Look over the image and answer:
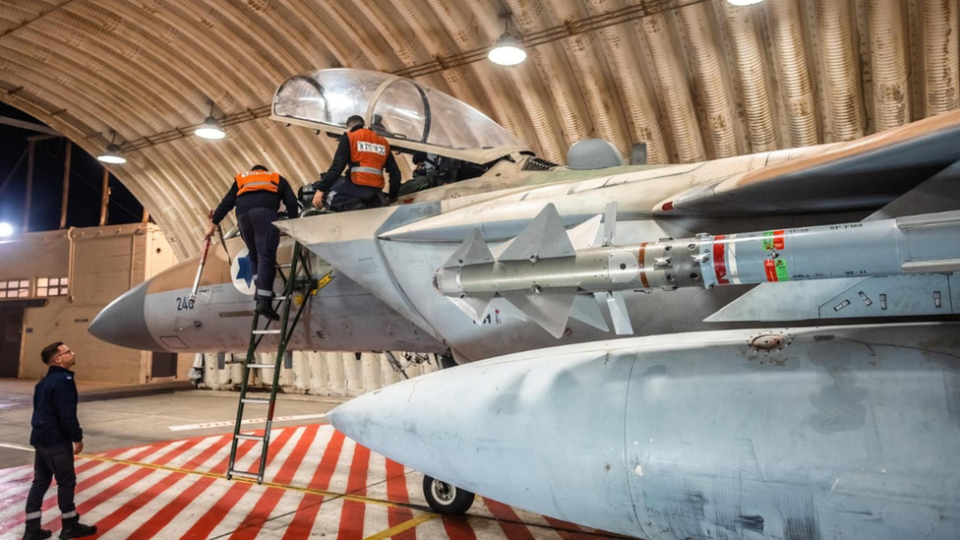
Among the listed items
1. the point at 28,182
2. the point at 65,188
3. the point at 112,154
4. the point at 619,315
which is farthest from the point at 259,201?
the point at 28,182

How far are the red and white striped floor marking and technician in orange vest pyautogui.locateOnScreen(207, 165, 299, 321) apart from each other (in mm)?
1721

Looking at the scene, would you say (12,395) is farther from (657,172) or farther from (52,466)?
(657,172)

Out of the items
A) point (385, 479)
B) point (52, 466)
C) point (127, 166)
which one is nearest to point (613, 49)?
point (385, 479)

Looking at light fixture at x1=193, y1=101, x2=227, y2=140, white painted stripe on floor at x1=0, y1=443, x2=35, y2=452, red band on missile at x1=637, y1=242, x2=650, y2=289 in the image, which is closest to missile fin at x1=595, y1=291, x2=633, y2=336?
red band on missile at x1=637, y1=242, x2=650, y2=289

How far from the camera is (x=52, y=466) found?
4.77 metres

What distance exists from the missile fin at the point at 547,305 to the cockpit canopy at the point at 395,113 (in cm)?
229

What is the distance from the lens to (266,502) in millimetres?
5695

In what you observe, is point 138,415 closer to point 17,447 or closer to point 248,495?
point 17,447

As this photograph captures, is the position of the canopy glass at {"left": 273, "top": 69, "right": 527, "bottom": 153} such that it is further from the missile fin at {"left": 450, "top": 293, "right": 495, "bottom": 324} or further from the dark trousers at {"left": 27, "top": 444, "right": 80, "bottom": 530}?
the dark trousers at {"left": 27, "top": 444, "right": 80, "bottom": 530}

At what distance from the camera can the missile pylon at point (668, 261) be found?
2.43m

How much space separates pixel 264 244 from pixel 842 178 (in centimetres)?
445

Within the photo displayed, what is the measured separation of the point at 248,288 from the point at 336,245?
64.9 inches

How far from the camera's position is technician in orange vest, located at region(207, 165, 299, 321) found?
5.62m

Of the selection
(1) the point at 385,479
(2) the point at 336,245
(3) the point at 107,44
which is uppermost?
(3) the point at 107,44
